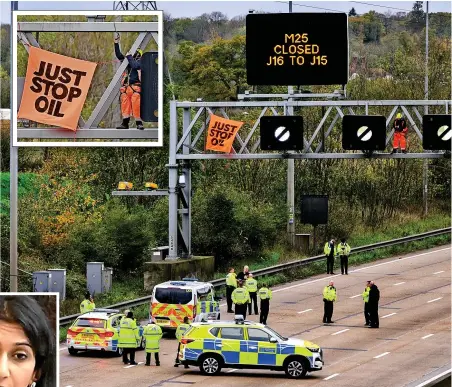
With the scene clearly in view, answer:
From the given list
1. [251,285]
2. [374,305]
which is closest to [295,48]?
[374,305]

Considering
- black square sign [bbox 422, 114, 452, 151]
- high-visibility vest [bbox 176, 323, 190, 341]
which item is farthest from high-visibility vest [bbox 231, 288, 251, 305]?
black square sign [bbox 422, 114, 452, 151]

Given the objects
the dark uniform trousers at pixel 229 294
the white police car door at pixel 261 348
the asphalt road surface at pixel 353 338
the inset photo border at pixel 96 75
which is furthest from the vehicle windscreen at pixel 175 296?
the inset photo border at pixel 96 75

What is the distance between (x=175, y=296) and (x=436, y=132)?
8.54 meters

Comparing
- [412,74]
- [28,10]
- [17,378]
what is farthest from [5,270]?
[412,74]

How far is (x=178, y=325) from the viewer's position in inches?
1485

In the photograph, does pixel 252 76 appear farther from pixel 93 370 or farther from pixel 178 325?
pixel 178 325

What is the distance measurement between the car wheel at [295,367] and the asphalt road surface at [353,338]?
0.87 ft

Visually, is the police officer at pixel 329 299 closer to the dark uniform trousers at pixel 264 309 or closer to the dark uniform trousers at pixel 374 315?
the dark uniform trousers at pixel 374 315

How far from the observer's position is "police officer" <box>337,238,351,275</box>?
49.9 meters

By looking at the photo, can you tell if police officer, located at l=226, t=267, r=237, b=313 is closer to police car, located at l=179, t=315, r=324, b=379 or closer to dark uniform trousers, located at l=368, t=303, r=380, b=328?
dark uniform trousers, located at l=368, t=303, r=380, b=328

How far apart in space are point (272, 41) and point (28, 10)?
6441 millimetres

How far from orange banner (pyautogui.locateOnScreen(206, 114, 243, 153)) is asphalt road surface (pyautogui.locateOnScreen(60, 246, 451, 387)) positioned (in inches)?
213

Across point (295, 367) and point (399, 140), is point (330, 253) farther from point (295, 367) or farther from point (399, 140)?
point (295, 367)

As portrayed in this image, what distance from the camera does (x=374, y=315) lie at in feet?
131
